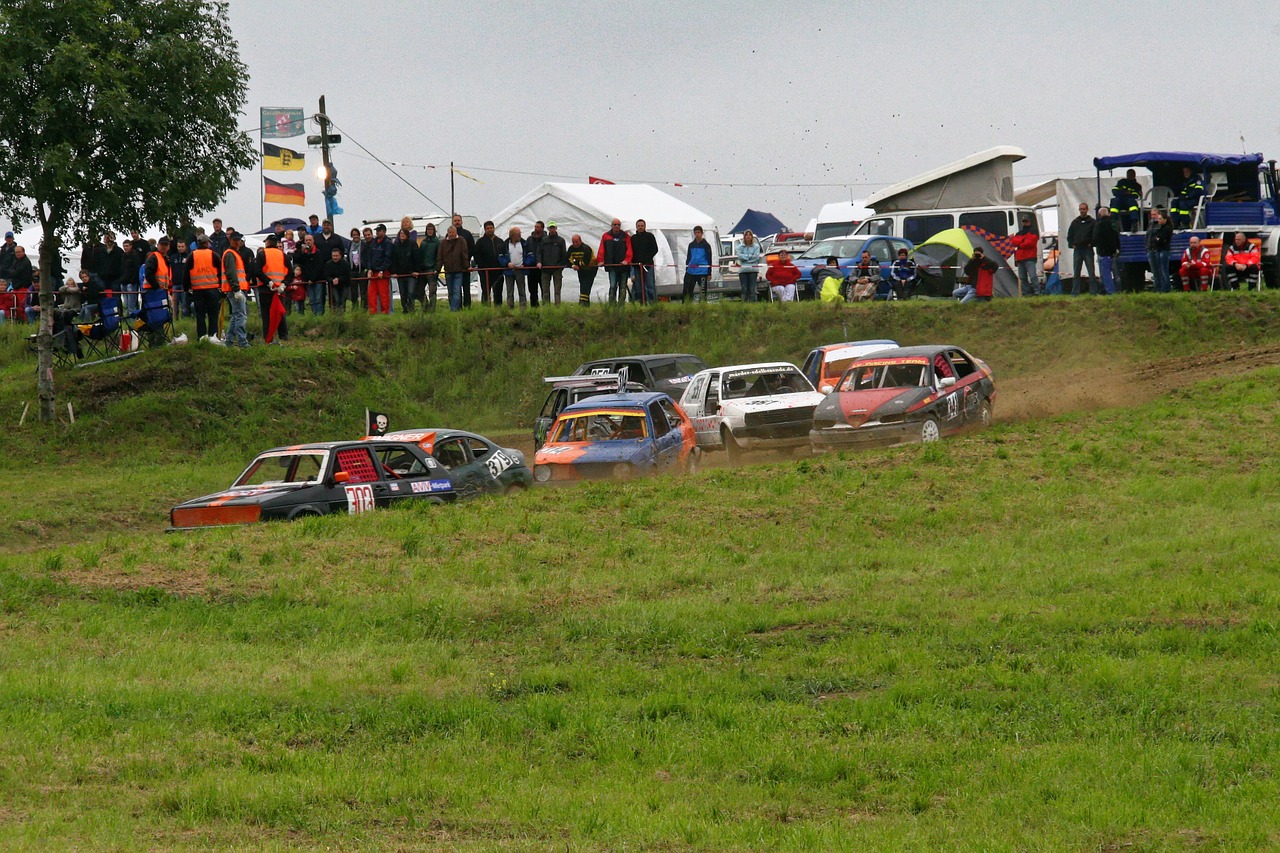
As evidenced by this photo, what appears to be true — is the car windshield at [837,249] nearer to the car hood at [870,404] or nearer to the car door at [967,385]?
the car door at [967,385]

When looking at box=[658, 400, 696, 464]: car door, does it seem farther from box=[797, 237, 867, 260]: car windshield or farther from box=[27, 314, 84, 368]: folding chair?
box=[797, 237, 867, 260]: car windshield

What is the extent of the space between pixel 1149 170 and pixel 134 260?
20545 mm

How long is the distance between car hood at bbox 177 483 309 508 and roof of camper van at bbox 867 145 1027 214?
21.5 m

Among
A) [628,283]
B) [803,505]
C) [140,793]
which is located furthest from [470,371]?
[140,793]

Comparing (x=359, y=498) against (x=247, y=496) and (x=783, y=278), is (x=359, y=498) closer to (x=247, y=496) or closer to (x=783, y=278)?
(x=247, y=496)

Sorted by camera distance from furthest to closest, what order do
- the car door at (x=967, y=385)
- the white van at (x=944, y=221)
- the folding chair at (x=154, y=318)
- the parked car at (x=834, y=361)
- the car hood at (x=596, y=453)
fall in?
1. the white van at (x=944, y=221)
2. the folding chair at (x=154, y=318)
3. the parked car at (x=834, y=361)
4. the car door at (x=967, y=385)
5. the car hood at (x=596, y=453)

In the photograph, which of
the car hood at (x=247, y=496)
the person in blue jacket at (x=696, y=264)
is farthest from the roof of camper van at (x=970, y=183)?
the car hood at (x=247, y=496)

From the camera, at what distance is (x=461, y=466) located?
57.1ft

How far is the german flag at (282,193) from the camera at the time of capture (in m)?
41.5

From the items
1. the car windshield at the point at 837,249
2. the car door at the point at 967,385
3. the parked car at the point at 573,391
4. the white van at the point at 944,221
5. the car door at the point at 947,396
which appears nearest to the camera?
the car door at the point at 947,396

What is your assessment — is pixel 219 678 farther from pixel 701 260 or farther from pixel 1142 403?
pixel 701 260

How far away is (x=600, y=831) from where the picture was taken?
263 inches

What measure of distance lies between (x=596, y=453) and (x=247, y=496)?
4.81 m

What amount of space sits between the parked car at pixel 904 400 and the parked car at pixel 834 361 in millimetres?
2197
